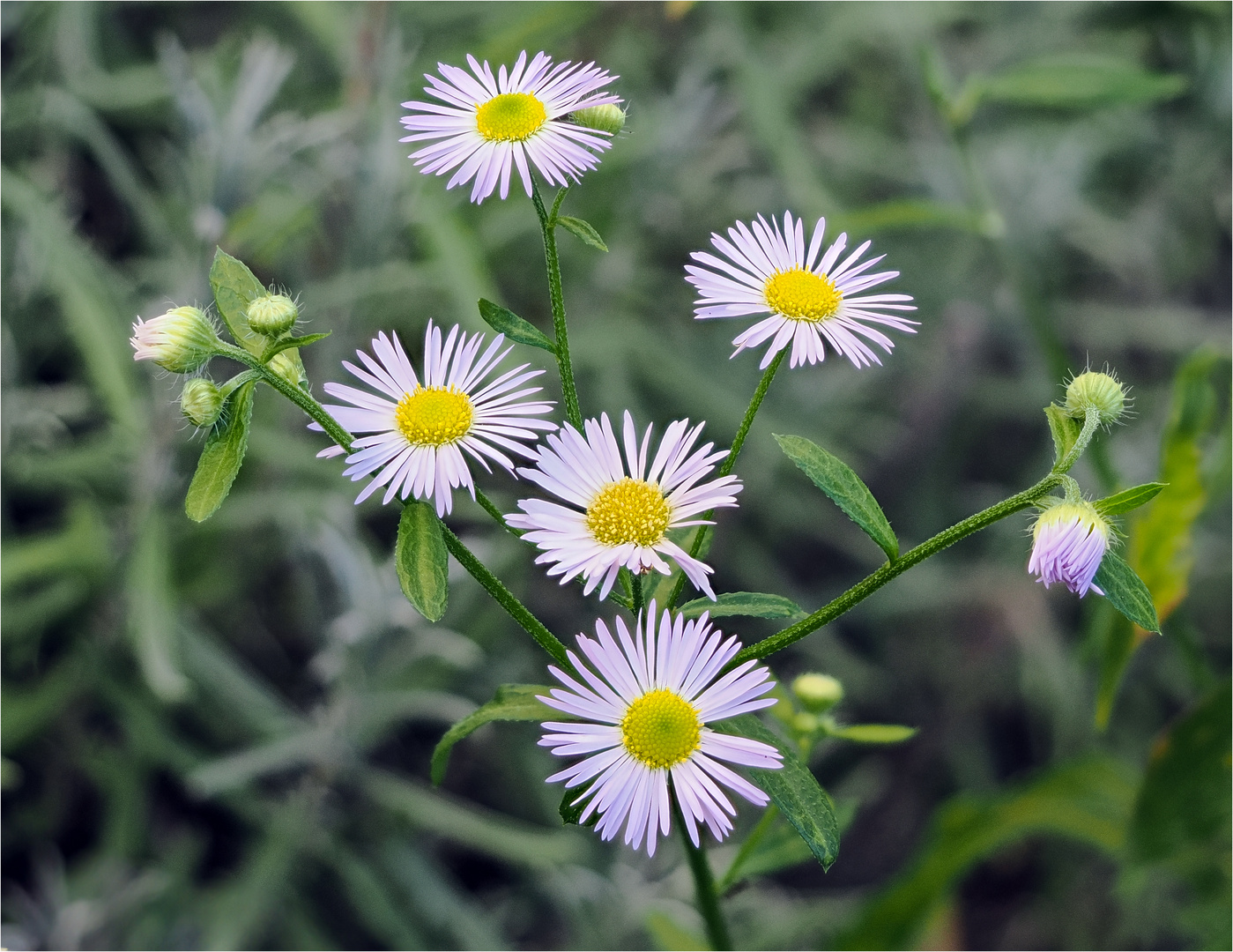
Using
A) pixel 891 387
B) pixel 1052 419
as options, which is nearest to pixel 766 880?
pixel 891 387

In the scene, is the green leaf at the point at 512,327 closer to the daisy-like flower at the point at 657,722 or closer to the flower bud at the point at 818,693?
the daisy-like flower at the point at 657,722

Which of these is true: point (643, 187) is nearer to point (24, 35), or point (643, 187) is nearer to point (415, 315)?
point (415, 315)

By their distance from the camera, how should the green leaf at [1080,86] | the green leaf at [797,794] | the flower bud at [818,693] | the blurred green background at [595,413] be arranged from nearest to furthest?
1. the green leaf at [797,794]
2. the flower bud at [818,693]
3. the green leaf at [1080,86]
4. the blurred green background at [595,413]

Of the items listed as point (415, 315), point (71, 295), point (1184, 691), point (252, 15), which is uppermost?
point (252, 15)

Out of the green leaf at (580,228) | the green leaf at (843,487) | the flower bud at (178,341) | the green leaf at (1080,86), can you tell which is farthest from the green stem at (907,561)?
the green leaf at (1080,86)

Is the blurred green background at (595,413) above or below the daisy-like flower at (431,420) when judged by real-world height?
above

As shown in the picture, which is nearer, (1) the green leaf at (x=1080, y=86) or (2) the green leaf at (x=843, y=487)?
(2) the green leaf at (x=843, y=487)

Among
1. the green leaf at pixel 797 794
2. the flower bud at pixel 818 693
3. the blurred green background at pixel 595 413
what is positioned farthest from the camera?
the blurred green background at pixel 595 413
